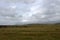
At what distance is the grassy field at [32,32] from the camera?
2.72 ft

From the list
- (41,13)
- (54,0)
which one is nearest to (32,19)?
(41,13)

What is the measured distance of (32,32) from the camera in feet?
Answer: 2.75

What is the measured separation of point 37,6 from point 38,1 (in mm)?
40

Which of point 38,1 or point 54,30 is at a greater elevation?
point 38,1

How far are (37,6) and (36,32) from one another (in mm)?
160

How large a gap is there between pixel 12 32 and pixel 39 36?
0.49 feet

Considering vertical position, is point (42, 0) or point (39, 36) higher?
point (42, 0)

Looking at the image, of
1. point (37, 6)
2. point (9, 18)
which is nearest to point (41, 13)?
point (37, 6)

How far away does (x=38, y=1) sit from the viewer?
3.03ft

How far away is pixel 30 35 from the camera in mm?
835

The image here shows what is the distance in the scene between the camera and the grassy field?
32.6 inches

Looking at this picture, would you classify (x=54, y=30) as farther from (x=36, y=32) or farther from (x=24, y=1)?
(x=24, y=1)

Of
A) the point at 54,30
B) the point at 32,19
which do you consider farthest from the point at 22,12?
the point at 54,30

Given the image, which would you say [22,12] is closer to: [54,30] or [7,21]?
[7,21]
